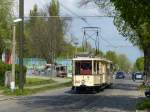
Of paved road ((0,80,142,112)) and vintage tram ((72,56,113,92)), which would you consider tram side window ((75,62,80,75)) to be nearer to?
vintage tram ((72,56,113,92))

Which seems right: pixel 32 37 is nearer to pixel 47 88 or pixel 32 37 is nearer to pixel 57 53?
pixel 57 53

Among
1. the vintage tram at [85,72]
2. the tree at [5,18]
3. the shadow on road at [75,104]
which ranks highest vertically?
the tree at [5,18]

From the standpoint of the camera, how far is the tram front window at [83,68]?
47562 mm

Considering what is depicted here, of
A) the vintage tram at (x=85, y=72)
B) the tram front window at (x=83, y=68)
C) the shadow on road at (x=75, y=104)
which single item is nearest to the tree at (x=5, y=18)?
the vintage tram at (x=85, y=72)

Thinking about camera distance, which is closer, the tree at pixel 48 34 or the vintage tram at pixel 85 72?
the vintage tram at pixel 85 72

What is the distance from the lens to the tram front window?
156ft

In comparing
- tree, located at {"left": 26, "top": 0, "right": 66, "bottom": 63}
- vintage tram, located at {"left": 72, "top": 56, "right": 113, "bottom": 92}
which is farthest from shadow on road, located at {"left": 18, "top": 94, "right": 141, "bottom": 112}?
tree, located at {"left": 26, "top": 0, "right": 66, "bottom": 63}

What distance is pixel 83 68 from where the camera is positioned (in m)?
48.0

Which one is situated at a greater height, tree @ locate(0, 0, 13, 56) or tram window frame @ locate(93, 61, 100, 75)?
tree @ locate(0, 0, 13, 56)

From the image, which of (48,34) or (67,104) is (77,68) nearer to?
(67,104)

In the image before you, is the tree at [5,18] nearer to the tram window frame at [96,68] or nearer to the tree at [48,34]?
the tram window frame at [96,68]

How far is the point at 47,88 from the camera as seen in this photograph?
57.8 metres

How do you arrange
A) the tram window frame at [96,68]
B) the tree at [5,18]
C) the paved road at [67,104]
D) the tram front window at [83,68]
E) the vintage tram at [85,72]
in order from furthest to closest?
the tree at [5,18], the tram window frame at [96,68], the tram front window at [83,68], the vintage tram at [85,72], the paved road at [67,104]

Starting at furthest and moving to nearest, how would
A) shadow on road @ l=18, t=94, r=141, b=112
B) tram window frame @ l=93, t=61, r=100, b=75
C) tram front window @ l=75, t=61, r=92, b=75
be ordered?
tram window frame @ l=93, t=61, r=100, b=75 < tram front window @ l=75, t=61, r=92, b=75 < shadow on road @ l=18, t=94, r=141, b=112
